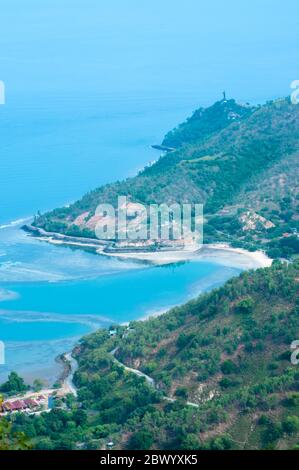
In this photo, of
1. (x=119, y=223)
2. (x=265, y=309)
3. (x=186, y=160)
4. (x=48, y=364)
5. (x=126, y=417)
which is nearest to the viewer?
(x=126, y=417)

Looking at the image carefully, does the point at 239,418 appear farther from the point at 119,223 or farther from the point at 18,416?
the point at 119,223

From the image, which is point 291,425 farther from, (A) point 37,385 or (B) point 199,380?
(A) point 37,385

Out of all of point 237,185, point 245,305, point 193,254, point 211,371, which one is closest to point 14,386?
point 211,371

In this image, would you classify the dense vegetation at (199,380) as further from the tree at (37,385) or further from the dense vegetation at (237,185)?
the dense vegetation at (237,185)


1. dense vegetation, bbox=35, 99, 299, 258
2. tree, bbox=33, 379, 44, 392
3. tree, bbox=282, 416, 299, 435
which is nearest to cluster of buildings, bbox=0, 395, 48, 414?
tree, bbox=33, 379, 44, 392

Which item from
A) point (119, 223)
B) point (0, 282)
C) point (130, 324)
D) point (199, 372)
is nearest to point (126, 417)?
point (199, 372)
